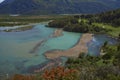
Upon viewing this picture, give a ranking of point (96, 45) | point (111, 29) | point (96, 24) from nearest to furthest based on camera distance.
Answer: point (96, 45), point (111, 29), point (96, 24)

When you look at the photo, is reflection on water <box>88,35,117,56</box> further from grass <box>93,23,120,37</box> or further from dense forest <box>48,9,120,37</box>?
dense forest <box>48,9,120,37</box>

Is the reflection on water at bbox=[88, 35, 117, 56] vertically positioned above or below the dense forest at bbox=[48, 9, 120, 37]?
above

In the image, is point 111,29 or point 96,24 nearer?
point 111,29

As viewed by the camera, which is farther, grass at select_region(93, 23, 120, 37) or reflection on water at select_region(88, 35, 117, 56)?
grass at select_region(93, 23, 120, 37)

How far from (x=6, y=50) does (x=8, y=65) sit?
2552 cm

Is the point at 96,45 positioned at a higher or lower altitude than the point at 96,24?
higher

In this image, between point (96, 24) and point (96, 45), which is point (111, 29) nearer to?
point (96, 24)

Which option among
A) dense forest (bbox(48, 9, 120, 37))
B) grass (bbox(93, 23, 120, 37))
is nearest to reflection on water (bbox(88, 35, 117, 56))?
grass (bbox(93, 23, 120, 37))

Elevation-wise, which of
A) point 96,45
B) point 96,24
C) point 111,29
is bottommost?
point 96,24

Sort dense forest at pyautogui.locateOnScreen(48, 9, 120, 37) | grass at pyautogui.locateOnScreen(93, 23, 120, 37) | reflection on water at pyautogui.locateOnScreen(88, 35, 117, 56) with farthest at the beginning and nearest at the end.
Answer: dense forest at pyautogui.locateOnScreen(48, 9, 120, 37), grass at pyautogui.locateOnScreen(93, 23, 120, 37), reflection on water at pyautogui.locateOnScreen(88, 35, 117, 56)

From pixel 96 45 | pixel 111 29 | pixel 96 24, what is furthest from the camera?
pixel 96 24

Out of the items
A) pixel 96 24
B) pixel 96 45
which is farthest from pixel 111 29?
pixel 96 45

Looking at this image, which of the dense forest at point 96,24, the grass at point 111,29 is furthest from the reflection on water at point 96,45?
the dense forest at point 96,24

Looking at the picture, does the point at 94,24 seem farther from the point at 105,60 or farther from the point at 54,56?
the point at 105,60
